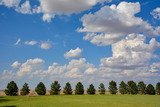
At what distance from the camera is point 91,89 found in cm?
16462

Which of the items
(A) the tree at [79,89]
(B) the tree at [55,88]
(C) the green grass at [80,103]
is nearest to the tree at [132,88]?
(A) the tree at [79,89]

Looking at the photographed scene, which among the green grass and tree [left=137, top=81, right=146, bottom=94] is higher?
tree [left=137, top=81, right=146, bottom=94]

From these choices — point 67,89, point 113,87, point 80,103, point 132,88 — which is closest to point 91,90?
point 67,89

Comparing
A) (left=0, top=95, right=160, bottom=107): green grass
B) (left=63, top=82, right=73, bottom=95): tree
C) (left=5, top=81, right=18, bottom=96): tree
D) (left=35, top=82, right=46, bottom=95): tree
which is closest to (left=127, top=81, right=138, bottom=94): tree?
(left=63, top=82, right=73, bottom=95): tree

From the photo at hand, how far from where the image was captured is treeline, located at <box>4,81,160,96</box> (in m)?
146

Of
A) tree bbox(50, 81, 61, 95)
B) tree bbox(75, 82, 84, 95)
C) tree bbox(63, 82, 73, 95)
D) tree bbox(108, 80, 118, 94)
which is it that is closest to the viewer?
tree bbox(50, 81, 61, 95)

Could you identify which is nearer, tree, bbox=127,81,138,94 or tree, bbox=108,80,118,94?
tree, bbox=127,81,138,94

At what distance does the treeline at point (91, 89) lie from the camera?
14584 cm

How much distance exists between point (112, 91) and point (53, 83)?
34777 mm

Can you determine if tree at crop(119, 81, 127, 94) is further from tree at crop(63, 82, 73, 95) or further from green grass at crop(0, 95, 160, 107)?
green grass at crop(0, 95, 160, 107)

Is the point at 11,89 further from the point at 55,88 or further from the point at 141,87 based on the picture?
the point at 141,87

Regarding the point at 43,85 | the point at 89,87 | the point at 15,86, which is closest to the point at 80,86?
the point at 89,87

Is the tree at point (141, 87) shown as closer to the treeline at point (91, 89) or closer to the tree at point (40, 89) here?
the treeline at point (91, 89)

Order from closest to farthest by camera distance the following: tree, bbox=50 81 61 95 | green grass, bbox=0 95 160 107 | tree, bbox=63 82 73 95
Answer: green grass, bbox=0 95 160 107, tree, bbox=50 81 61 95, tree, bbox=63 82 73 95
